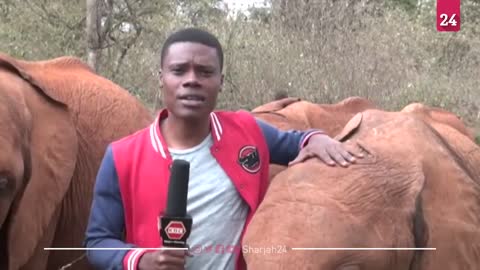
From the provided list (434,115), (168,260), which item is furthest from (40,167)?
(434,115)

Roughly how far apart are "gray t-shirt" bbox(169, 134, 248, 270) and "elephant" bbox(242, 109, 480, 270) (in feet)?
0.58

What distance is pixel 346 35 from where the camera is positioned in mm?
11688

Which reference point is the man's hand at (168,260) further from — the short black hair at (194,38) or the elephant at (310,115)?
the elephant at (310,115)

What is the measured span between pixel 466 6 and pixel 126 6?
815 centimetres

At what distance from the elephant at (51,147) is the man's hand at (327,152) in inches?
39.8

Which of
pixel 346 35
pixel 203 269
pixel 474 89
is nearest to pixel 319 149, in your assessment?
pixel 203 269

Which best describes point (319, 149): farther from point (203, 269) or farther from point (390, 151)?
point (203, 269)

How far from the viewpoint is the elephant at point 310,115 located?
471 centimetres

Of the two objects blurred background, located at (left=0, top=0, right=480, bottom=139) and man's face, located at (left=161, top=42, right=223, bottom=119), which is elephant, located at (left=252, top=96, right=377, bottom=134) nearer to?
man's face, located at (left=161, top=42, right=223, bottom=119)

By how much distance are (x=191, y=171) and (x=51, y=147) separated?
0.91m

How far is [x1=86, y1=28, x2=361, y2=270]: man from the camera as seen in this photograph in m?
2.84

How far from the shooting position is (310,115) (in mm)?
4906

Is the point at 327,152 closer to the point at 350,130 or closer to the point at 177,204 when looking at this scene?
the point at 350,130

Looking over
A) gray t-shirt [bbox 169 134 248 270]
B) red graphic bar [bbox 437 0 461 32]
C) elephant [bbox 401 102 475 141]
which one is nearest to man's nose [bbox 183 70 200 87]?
gray t-shirt [bbox 169 134 248 270]
